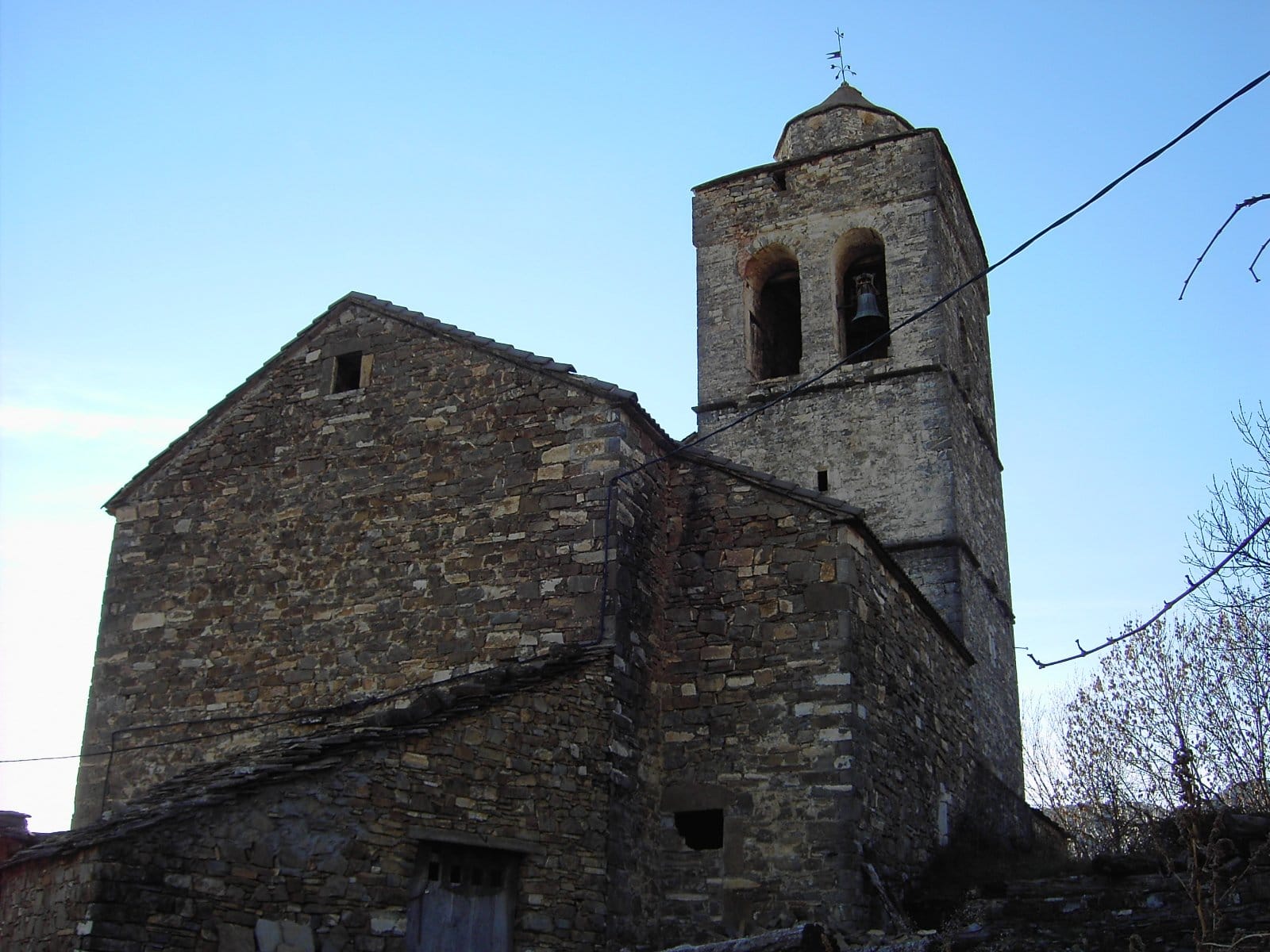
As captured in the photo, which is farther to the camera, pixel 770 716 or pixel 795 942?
pixel 770 716

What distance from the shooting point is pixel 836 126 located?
71.5 feet

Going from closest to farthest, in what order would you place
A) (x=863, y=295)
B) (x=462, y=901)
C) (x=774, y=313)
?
(x=462, y=901) → (x=863, y=295) → (x=774, y=313)

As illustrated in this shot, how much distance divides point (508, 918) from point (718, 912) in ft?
6.79

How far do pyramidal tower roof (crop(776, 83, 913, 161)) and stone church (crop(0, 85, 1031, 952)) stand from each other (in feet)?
31.3

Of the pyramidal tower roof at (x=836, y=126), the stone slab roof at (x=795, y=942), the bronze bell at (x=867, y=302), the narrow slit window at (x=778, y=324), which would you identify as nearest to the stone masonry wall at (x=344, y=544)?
the stone slab roof at (x=795, y=942)

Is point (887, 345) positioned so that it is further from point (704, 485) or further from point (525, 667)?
point (525, 667)

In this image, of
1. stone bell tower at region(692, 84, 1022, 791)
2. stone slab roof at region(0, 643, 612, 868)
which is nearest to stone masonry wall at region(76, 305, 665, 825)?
stone slab roof at region(0, 643, 612, 868)

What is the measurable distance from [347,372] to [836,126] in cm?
1105

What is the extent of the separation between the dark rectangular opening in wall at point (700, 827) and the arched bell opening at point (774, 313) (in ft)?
32.2

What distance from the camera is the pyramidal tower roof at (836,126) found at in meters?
21.7

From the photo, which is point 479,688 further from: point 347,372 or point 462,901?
point 347,372

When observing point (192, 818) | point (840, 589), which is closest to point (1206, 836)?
point (840, 589)

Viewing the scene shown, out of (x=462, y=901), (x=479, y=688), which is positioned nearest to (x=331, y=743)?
(x=479, y=688)

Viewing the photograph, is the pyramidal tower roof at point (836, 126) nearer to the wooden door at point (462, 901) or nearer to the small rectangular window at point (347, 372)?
the small rectangular window at point (347, 372)
